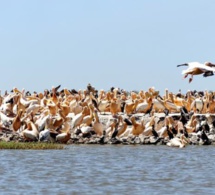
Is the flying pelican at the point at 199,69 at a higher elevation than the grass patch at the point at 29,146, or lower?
higher

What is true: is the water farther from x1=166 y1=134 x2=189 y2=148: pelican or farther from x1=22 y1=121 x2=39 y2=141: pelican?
x1=22 y1=121 x2=39 y2=141: pelican

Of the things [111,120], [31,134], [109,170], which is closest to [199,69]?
[109,170]

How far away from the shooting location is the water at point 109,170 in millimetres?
12242

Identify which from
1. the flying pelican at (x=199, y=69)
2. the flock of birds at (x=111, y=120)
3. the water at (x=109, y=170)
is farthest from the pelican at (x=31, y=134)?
the flying pelican at (x=199, y=69)

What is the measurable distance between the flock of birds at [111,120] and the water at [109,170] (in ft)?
3.44

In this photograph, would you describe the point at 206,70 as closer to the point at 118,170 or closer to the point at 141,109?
the point at 118,170

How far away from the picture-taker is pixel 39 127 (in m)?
20.6

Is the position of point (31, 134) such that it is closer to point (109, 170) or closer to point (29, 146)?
point (29, 146)

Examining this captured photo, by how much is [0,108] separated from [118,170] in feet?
36.5

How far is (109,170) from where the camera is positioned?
1473cm

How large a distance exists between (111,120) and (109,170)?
323 inches

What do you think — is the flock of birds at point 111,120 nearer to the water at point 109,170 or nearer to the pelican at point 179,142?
the pelican at point 179,142

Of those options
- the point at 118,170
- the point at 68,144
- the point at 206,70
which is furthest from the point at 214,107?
the point at 206,70

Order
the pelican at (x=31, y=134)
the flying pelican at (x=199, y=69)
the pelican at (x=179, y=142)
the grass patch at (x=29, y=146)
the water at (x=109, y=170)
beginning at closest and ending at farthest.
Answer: the flying pelican at (x=199, y=69), the water at (x=109, y=170), the grass patch at (x=29, y=146), the pelican at (x=179, y=142), the pelican at (x=31, y=134)
